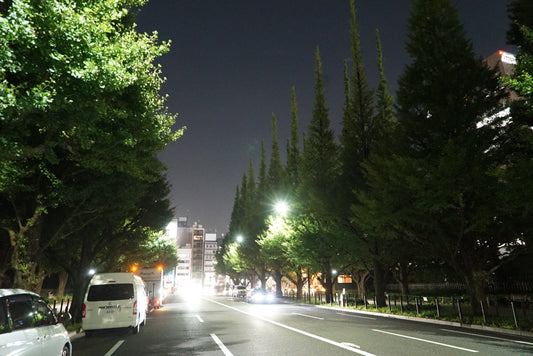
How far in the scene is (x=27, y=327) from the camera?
5098 mm

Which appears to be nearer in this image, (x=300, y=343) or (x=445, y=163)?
(x=300, y=343)

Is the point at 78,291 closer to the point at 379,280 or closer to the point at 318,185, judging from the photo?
the point at 318,185

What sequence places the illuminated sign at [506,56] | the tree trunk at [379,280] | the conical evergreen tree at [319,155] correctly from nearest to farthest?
the tree trunk at [379,280], the conical evergreen tree at [319,155], the illuminated sign at [506,56]

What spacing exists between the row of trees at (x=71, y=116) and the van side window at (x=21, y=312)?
3482 mm

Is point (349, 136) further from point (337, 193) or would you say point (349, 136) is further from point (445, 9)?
point (445, 9)

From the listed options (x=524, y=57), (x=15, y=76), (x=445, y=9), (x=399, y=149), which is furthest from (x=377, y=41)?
(x=15, y=76)

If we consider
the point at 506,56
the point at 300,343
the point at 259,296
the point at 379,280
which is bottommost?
the point at 300,343

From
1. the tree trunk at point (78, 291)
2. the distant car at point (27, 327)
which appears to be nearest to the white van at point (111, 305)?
the distant car at point (27, 327)

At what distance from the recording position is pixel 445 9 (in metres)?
17.5

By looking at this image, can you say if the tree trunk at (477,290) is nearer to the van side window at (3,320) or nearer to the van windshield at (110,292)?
the van windshield at (110,292)

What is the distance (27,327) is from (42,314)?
0.80 meters

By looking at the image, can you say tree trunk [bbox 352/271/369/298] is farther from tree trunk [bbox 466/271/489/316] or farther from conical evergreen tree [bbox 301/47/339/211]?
tree trunk [bbox 466/271/489/316]

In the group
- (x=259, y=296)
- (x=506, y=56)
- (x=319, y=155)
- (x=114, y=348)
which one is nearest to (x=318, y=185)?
(x=319, y=155)

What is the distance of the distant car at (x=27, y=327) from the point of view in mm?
4574
